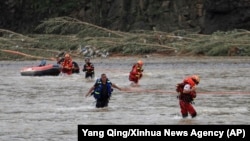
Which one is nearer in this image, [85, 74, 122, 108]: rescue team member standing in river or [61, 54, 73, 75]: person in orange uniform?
[85, 74, 122, 108]: rescue team member standing in river

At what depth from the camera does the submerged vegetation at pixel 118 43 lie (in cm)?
4916

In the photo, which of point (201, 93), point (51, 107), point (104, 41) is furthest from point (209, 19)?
point (51, 107)

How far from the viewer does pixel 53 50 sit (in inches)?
2053

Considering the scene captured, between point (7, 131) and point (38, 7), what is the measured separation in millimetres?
43971

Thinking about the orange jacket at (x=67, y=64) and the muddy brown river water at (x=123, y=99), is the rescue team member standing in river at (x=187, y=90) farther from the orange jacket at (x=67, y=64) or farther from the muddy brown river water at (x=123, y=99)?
the orange jacket at (x=67, y=64)

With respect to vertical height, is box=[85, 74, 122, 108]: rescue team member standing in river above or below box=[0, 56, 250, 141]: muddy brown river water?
above

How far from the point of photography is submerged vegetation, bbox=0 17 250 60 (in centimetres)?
4916

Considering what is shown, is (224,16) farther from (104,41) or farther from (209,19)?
(104,41)
